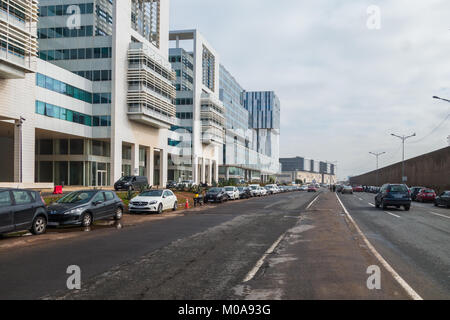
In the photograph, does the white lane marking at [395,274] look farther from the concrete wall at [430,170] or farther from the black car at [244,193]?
the concrete wall at [430,170]

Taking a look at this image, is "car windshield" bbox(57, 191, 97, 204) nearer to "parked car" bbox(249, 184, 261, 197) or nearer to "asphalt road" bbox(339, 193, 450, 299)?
"asphalt road" bbox(339, 193, 450, 299)

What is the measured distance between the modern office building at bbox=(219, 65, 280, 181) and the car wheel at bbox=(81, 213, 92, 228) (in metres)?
74.9

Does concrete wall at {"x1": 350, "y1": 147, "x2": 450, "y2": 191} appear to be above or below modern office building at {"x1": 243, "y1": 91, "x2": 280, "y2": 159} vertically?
below

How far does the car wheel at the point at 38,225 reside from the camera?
40.0 feet

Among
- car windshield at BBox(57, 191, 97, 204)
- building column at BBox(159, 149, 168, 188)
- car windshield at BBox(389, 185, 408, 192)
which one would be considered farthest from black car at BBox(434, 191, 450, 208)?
building column at BBox(159, 149, 168, 188)

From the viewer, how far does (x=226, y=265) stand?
762 cm

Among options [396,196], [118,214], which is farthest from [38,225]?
[396,196]

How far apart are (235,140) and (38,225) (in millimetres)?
98341

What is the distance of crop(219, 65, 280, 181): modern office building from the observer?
10162 cm

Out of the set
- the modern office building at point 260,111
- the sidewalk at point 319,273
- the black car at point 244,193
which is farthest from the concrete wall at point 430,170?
the modern office building at point 260,111

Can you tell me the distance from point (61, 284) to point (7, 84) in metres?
30.3

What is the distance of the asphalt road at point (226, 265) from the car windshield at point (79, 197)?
2.35m
